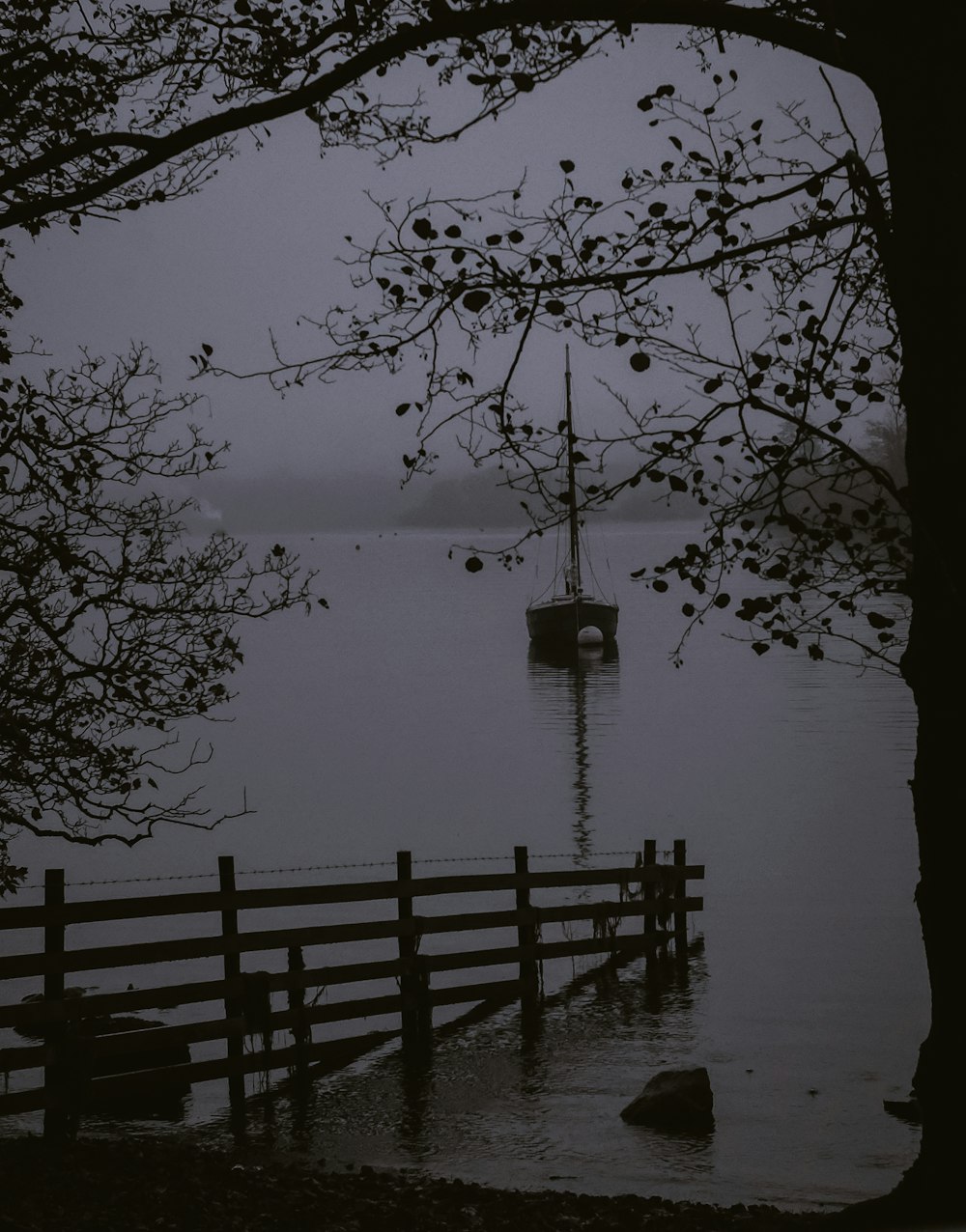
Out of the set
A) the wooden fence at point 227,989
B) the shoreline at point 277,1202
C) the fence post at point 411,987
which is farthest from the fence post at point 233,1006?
the shoreline at point 277,1202

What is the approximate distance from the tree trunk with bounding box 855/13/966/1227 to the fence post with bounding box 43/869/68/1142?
7319mm

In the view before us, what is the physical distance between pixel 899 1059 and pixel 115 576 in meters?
13.5

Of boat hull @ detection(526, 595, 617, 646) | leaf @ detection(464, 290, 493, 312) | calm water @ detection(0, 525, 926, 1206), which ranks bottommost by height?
calm water @ detection(0, 525, 926, 1206)

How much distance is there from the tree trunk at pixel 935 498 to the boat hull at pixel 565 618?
103m

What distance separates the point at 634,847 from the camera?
4881cm

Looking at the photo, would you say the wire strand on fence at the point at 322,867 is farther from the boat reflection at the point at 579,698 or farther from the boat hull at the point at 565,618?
the boat hull at the point at 565,618

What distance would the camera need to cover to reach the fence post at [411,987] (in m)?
15.6

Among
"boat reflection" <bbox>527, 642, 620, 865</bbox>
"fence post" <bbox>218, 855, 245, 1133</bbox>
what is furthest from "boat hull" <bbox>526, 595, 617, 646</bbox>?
"fence post" <bbox>218, 855, 245, 1133</bbox>

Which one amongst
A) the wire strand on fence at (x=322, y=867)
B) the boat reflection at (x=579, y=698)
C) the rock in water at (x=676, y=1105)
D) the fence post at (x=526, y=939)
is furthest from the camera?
the boat reflection at (x=579, y=698)

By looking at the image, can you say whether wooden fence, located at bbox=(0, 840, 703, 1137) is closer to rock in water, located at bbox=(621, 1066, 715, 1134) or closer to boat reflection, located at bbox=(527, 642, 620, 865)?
rock in water, located at bbox=(621, 1066, 715, 1134)

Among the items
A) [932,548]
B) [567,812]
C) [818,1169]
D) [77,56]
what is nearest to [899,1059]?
[818,1169]

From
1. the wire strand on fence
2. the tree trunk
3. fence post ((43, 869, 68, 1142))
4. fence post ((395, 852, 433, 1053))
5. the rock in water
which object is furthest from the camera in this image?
the wire strand on fence

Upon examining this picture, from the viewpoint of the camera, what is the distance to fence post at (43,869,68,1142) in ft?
38.5

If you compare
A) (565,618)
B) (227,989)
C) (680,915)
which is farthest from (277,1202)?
(565,618)
